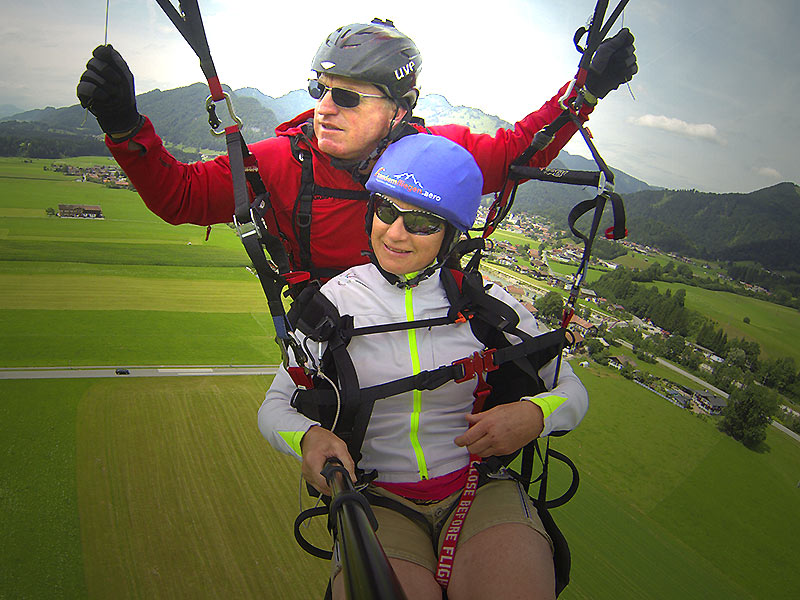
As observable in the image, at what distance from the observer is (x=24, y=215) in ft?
119

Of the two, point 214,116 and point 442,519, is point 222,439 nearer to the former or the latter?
point 442,519

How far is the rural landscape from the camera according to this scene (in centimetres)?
1155

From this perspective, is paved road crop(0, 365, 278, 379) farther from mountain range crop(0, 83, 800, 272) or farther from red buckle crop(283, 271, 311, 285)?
mountain range crop(0, 83, 800, 272)

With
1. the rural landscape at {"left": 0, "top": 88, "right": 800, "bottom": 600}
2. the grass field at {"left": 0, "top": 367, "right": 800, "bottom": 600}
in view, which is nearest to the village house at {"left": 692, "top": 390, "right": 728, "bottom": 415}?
the rural landscape at {"left": 0, "top": 88, "right": 800, "bottom": 600}

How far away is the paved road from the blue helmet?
19.8 metres

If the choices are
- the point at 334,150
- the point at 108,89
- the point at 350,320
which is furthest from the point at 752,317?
the point at 108,89

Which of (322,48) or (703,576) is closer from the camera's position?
(322,48)

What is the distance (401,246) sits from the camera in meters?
2.02

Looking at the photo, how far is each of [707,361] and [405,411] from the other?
4297cm

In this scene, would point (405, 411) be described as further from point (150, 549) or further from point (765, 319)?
point (765, 319)

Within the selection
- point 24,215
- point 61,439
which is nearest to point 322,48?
point 61,439

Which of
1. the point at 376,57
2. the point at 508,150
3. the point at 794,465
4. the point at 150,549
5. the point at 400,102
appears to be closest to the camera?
the point at 376,57

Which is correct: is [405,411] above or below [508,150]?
below

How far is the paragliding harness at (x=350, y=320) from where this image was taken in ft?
5.71
